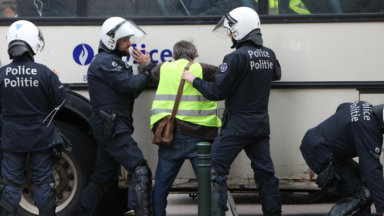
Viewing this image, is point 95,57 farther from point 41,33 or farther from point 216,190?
point 216,190

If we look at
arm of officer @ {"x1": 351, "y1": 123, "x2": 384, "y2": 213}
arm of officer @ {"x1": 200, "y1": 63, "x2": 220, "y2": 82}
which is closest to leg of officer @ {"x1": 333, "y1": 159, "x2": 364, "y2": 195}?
arm of officer @ {"x1": 351, "y1": 123, "x2": 384, "y2": 213}

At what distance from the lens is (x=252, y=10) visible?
3828mm

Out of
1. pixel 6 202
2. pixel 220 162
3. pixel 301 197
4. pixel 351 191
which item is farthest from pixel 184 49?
pixel 301 197

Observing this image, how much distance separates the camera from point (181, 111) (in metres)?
3.98

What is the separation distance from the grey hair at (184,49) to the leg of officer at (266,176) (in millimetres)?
953

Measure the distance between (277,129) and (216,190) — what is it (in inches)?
33.0

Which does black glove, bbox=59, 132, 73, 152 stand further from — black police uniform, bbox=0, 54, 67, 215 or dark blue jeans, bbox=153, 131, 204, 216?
dark blue jeans, bbox=153, 131, 204, 216

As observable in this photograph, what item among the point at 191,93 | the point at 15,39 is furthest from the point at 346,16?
the point at 15,39

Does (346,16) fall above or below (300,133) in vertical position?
above

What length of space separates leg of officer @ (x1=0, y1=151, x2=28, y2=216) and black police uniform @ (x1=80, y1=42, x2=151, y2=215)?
69 centimetres

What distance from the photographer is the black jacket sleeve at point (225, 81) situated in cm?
366

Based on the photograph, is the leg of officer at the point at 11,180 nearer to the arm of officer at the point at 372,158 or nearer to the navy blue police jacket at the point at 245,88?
the navy blue police jacket at the point at 245,88

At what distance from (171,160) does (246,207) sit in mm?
1948

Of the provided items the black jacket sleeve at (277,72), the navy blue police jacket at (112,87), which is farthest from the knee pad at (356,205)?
the navy blue police jacket at (112,87)
